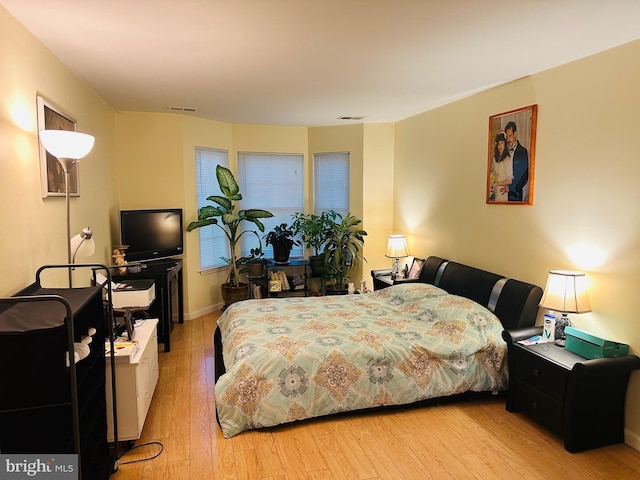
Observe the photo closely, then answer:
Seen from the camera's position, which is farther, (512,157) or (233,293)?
(233,293)

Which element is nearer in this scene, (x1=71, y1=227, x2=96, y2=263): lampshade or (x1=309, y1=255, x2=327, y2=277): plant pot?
(x1=71, y1=227, x2=96, y2=263): lampshade

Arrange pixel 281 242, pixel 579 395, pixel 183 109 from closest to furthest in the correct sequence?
1. pixel 579 395
2. pixel 183 109
3. pixel 281 242

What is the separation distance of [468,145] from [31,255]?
3.64 m

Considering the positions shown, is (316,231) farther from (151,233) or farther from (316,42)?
(316,42)

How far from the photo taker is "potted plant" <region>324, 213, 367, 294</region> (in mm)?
5391

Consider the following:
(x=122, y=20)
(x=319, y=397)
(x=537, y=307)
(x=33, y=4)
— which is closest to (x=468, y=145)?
(x=537, y=307)

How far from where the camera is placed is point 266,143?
588 centimetres

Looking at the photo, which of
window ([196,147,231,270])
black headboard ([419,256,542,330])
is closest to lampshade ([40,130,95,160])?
black headboard ([419,256,542,330])

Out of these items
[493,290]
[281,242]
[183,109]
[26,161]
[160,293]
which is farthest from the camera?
[281,242]

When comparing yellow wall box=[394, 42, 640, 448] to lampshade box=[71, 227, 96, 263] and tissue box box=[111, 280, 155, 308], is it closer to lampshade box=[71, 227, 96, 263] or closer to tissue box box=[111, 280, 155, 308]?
tissue box box=[111, 280, 155, 308]

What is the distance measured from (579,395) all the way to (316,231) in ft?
11.8

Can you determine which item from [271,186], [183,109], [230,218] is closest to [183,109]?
[183,109]

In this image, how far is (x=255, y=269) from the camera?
5.53 m

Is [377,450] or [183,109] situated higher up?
[183,109]
